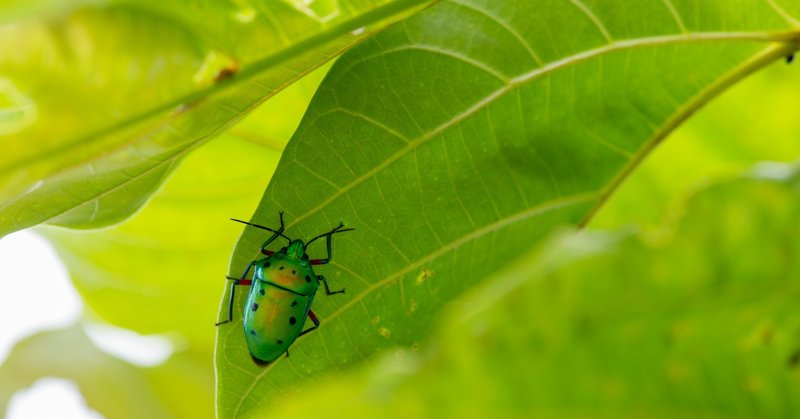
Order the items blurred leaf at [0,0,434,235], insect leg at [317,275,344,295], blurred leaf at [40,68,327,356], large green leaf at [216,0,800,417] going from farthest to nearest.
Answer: blurred leaf at [40,68,327,356] < insect leg at [317,275,344,295] < large green leaf at [216,0,800,417] < blurred leaf at [0,0,434,235]

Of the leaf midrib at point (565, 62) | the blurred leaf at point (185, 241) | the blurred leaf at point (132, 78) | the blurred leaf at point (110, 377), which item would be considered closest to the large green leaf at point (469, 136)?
the leaf midrib at point (565, 62)

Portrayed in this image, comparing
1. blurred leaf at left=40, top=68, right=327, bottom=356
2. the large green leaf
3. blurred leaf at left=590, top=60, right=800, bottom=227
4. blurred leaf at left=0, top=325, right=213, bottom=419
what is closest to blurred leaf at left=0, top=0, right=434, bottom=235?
the large green leaf

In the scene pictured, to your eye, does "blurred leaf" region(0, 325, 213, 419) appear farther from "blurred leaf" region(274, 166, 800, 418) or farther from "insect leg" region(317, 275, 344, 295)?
"blurred leaf" region(274, 166, 800, 418)

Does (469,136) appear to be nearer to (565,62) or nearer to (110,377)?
(565,62)

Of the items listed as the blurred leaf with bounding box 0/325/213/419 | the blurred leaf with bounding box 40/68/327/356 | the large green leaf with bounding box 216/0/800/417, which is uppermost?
the large green leaf with bounding box 216/0/800/417

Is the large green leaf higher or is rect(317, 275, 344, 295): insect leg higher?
the large green leaf

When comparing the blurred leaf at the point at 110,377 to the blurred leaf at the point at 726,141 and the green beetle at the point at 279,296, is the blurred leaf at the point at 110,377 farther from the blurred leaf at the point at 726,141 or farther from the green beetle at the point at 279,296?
the blurred leaf at the point at 726,141
